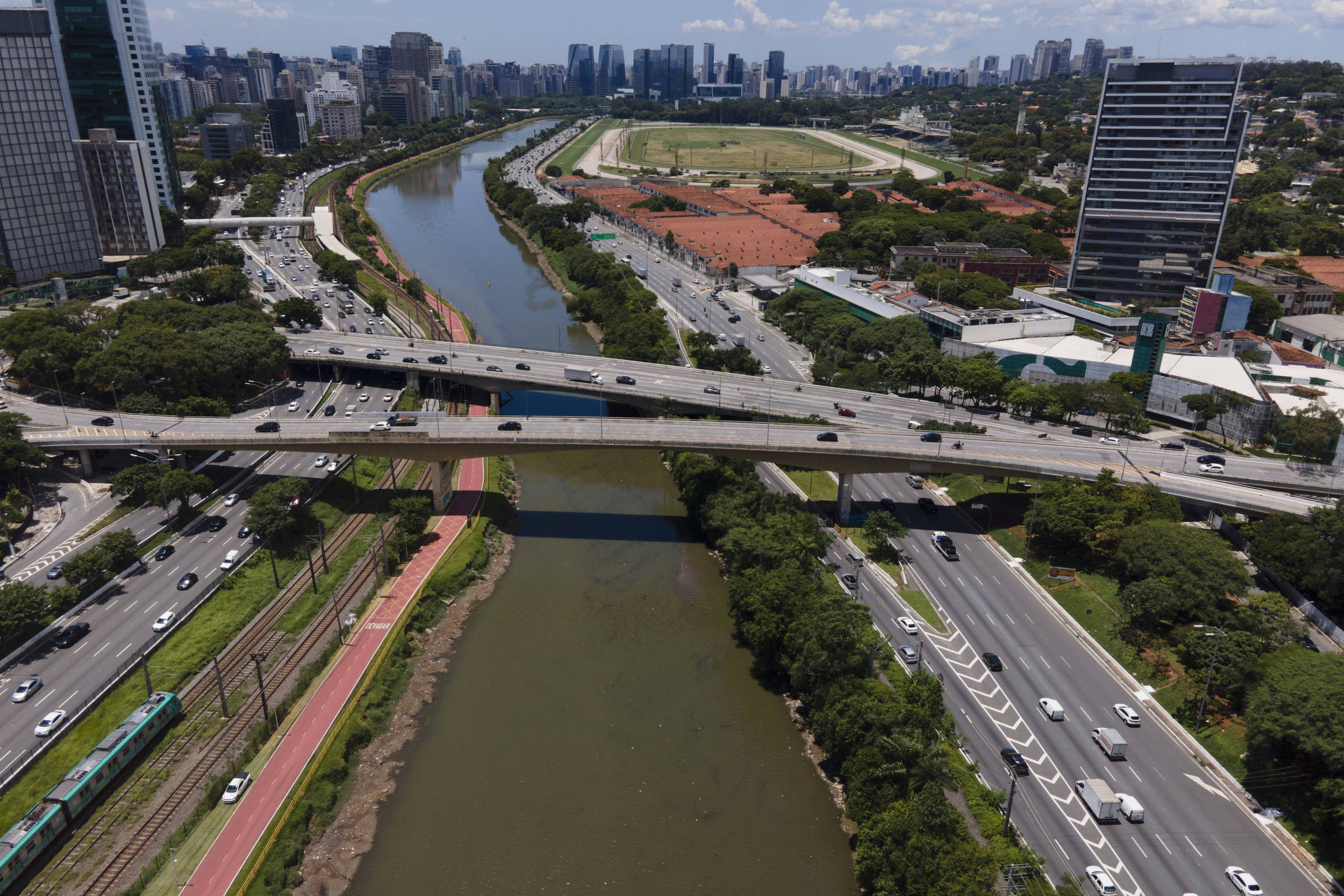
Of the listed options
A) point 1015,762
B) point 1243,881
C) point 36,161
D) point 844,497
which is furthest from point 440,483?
point 36,161

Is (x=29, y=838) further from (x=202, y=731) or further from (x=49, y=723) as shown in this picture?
(x=202, y=731)

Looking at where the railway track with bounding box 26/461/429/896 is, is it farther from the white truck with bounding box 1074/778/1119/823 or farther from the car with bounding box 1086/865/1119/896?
the white truck with bounding box 1074/778/1119/823

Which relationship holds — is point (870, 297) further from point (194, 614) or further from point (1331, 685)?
point (194, 614)

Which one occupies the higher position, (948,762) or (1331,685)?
(1331,685)

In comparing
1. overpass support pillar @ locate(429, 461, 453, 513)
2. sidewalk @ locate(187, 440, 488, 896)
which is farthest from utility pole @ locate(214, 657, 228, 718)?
overpass support pillar @ locate(429, 461, 453, 513)

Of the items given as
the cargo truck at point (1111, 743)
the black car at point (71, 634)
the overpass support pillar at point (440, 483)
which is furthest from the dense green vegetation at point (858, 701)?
the black car at point (71, 634)

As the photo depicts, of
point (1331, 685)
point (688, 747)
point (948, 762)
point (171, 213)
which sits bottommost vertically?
point (688, 747)

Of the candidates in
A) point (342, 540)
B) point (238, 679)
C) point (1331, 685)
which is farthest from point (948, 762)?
point (342, 540)
